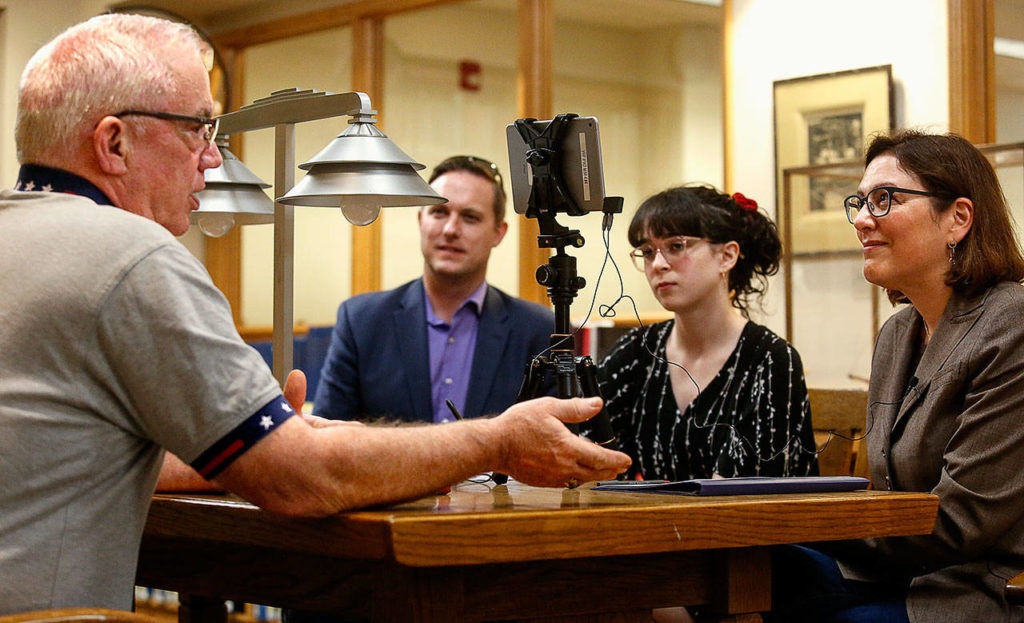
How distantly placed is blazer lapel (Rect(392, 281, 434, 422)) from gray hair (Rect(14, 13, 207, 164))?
1.61 meters

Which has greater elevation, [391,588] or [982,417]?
[982,417]

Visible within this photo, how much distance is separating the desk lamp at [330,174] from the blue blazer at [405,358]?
0.95m

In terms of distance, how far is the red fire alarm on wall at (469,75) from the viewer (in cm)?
535

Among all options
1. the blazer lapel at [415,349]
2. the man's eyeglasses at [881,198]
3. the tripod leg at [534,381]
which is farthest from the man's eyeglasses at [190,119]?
the blazer lapel at [415,349]

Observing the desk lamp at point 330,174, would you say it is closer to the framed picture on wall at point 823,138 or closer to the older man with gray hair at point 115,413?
the older man with gray hair at point 115,413

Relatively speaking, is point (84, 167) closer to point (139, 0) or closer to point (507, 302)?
point (507, 302)

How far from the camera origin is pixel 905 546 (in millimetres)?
1817

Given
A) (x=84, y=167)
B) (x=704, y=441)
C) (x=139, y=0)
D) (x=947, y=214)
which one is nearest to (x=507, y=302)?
(x=704, y=441)

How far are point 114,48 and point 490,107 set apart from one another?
13.4 feet

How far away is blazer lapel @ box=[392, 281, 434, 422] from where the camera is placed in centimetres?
293

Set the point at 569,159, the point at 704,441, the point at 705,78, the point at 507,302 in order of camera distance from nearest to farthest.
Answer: the point at 569,159, the point at 704,441, the point at 507,302, the point at 705,78

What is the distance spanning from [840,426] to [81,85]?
234 cm

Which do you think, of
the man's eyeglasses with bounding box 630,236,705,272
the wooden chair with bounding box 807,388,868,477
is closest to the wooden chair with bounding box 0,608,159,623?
the man's eyeglasses with bounding box 630,236,705,272

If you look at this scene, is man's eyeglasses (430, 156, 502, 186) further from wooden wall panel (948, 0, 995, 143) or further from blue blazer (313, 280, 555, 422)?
wooden wall panel (948, 0, 995, 143)
